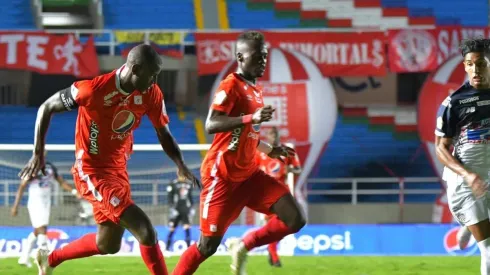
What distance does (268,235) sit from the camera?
905cm

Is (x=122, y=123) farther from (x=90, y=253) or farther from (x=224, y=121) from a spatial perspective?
(x=90, y=253)

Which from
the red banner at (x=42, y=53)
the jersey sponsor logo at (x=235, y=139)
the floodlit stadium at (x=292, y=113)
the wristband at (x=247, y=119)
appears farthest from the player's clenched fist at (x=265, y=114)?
the red banner at (x=42, y=53)

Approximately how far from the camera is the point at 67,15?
1056 inches

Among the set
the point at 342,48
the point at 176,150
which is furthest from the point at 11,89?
the point at 176,150

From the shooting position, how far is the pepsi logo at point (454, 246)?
17391 millimetres

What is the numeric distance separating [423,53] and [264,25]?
4.95m

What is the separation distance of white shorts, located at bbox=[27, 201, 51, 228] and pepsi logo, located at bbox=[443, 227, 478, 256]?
687 cm

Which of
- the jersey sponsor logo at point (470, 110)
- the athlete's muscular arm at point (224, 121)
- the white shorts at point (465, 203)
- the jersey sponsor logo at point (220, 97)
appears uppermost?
the jersey sponsor logo at point (220, 97)

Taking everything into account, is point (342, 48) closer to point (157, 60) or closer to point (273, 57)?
point (273, 57)

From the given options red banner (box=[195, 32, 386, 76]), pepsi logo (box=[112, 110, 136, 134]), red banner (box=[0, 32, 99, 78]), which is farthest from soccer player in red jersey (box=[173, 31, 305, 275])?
red banner (box=[0, 32, 99, 78])

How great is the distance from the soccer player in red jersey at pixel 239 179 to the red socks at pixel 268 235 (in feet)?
0.04

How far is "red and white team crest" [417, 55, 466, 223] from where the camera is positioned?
23250mm

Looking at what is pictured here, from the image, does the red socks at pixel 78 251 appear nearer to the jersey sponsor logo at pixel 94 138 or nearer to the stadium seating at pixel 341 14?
the jersey sponsor logo at pixel 94 138

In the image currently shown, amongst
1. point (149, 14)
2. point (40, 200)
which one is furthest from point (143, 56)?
point (149, 14)
